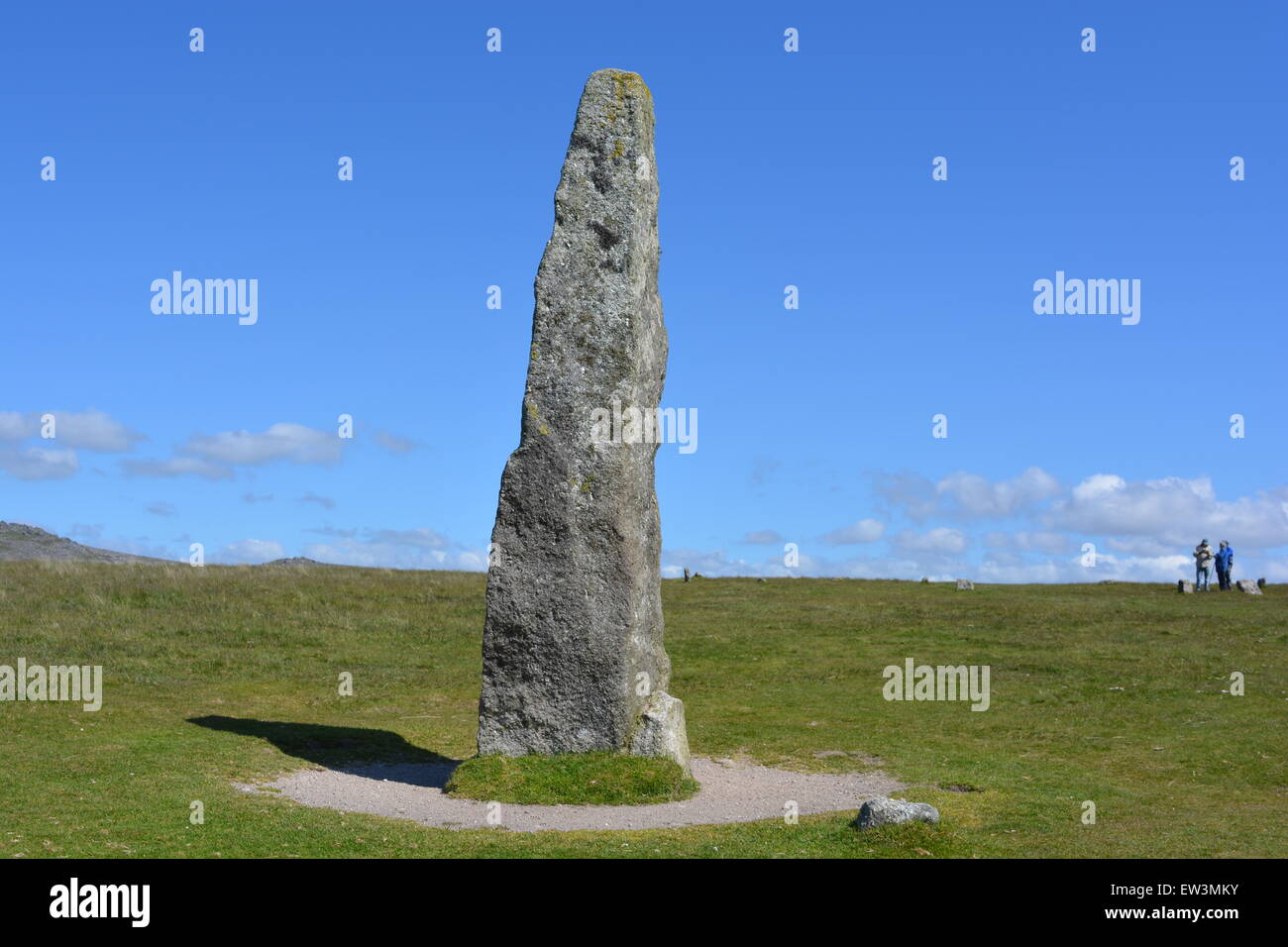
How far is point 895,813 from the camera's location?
13.6 metres

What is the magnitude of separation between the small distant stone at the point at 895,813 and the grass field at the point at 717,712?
167mm

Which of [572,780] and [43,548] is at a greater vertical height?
[43,548]

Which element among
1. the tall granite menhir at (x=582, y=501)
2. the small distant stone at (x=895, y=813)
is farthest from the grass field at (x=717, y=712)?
the tall granite menhir at (x=582, y=501)

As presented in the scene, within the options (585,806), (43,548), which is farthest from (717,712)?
(43,548)

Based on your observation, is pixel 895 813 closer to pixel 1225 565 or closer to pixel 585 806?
pixel 585 806

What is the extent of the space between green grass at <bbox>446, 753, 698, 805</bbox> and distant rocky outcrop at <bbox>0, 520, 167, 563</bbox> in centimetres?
4367

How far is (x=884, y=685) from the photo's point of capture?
2762cm

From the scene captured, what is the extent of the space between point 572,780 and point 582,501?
3639mm

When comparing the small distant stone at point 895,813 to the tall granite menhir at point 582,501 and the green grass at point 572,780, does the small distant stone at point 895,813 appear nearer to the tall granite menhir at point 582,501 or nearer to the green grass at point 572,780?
the green grass at point 572,780

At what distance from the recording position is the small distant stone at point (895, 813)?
535 inches

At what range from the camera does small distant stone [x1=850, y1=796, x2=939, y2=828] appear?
1359 cm
